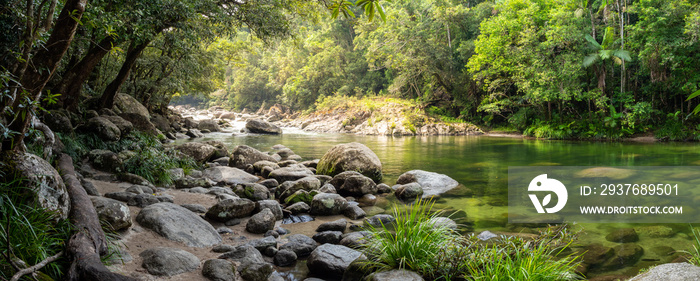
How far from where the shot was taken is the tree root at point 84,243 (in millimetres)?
2430

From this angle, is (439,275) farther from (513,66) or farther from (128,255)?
(513,66)

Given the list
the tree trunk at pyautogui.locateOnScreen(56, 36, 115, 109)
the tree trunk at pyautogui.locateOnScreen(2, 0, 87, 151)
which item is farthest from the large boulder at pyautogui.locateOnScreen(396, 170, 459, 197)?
the tree trunk at pyautogui.locateOnScreen(56, 36, 115, 109)

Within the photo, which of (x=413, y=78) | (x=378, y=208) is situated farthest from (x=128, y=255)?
(x=413, y=78)

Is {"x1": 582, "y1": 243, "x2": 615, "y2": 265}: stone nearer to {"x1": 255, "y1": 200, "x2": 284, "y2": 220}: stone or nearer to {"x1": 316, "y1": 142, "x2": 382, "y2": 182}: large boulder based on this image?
{"x1": 255, "y1": 200, "x2": 284, "y2": 220}: stone

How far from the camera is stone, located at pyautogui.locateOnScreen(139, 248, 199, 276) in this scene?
3.51 m

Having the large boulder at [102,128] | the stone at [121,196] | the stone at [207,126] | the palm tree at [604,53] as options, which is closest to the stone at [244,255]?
the stone at [121,196]

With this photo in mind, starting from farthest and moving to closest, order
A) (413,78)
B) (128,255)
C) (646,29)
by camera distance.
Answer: (413,78)
(646,29)
(128,255)

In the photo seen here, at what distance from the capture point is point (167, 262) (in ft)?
11.8

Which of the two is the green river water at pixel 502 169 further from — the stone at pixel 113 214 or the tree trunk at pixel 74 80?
the tree trunk at pixel 74 80

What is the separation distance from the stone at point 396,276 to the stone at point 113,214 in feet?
9.10

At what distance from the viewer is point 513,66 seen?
890 inches

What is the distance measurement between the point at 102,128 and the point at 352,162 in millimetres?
6027

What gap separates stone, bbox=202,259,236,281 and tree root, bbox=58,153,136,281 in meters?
0.89

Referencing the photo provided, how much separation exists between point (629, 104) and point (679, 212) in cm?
1611
